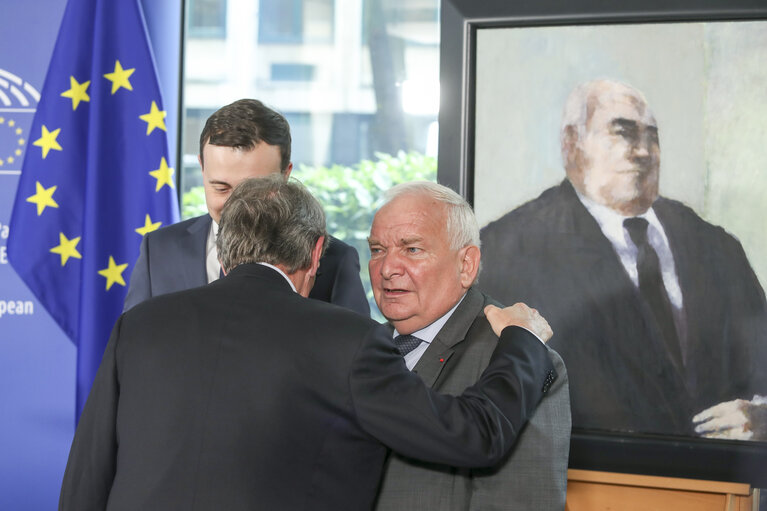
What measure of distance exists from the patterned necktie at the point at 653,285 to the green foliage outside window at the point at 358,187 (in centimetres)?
130

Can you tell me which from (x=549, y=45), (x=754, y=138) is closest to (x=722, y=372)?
(x=754, y=138)

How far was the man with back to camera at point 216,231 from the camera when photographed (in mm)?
2398

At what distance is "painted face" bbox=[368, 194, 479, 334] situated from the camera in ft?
6.91

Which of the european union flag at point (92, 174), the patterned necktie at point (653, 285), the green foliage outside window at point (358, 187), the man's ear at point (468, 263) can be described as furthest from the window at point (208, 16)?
the man's ear at point (468, 263)

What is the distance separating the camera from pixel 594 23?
9.96ft

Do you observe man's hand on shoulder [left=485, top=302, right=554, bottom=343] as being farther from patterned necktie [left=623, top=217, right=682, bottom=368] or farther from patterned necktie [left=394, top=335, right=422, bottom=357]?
patterned necktie [left=623, top=217, right=682, bottom=368]

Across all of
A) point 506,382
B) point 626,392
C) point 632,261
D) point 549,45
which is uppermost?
point 549,45

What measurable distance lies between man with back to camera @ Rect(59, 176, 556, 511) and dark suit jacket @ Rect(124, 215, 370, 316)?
0.78 metres

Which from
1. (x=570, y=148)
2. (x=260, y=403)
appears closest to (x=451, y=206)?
(x=260, y=403)

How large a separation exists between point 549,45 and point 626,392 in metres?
1.35

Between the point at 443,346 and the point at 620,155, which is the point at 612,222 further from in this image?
the point at 443,346

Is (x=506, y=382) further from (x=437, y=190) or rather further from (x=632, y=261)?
(x=632, y=261)

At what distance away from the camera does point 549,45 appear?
10.1 ft

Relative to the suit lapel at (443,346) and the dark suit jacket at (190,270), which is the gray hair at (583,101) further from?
the suit lapel at (443,346)
